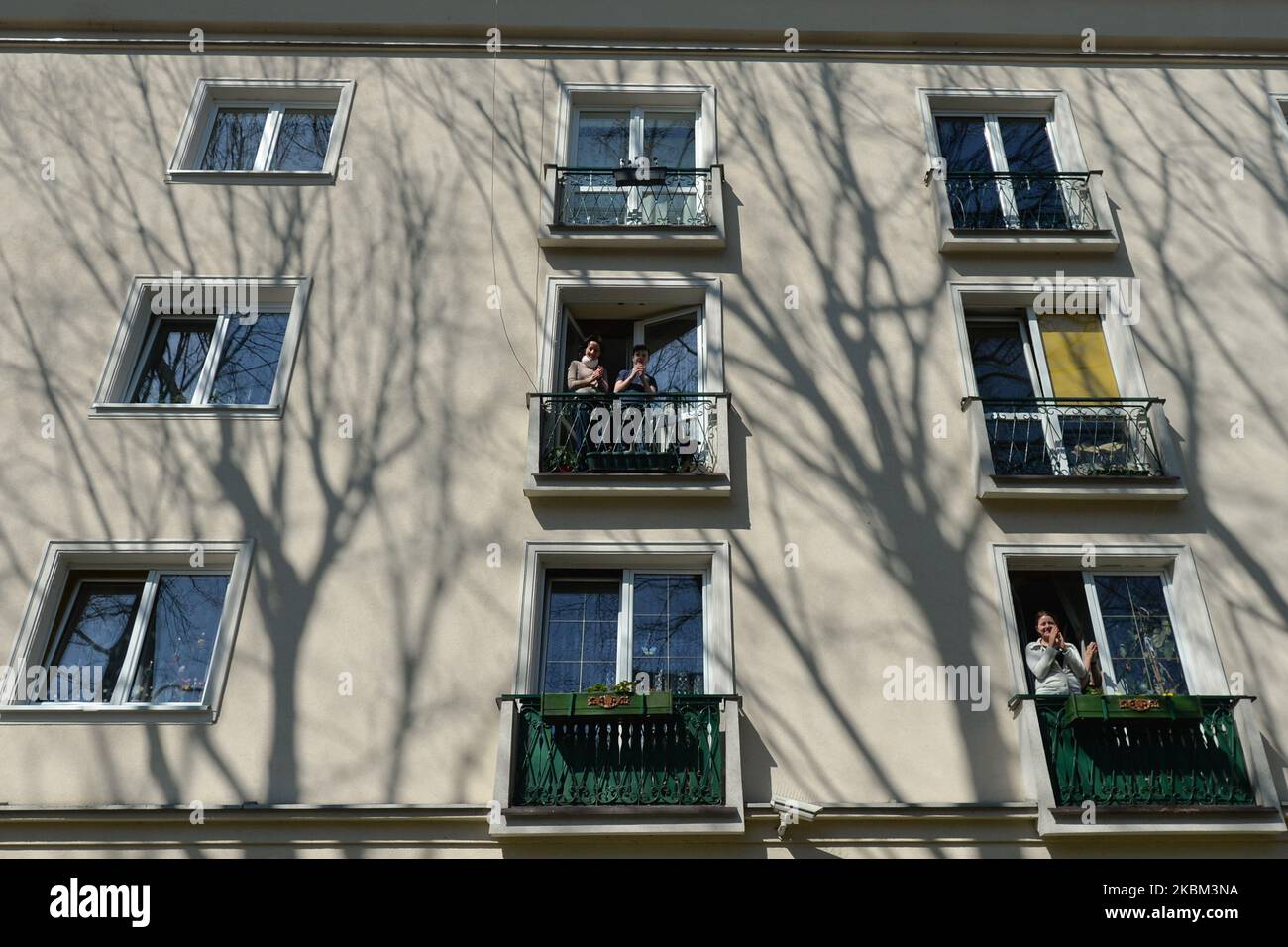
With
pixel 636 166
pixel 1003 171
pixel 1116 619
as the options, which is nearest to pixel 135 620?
pixel 636 166

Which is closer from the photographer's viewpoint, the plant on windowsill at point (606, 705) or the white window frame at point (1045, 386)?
the plant on windowsill at point (606, 705)

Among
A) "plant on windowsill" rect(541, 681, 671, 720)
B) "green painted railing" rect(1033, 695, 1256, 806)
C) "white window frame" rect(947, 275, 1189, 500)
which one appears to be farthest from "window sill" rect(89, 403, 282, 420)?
"green painted railing" rect(1033, 695, 1256, 806)

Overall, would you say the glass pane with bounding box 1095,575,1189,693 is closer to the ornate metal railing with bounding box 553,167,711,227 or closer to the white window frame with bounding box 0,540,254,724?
the ornate metal railing with bounding box 553,167,711,227

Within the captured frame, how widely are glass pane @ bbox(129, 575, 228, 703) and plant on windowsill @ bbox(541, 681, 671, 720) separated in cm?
280

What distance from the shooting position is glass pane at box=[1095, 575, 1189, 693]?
8734 mm

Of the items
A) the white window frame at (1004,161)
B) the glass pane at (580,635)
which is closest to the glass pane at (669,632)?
the glass pane at (580,635)

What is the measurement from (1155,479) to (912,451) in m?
2.04

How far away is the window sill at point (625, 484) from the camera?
30.5 ft

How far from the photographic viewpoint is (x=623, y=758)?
318 inches

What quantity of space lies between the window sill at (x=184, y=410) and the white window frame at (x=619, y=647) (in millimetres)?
2749

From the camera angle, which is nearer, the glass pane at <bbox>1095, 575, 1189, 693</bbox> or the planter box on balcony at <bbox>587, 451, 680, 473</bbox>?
the glass pane at <bbox>1095, 575, 1189, 693</bbox>

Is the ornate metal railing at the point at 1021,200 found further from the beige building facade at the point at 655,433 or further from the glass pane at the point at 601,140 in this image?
the glass pane at the point at 601,140

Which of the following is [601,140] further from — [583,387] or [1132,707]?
[1132,707]

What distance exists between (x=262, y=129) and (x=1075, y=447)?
31.0 feet
